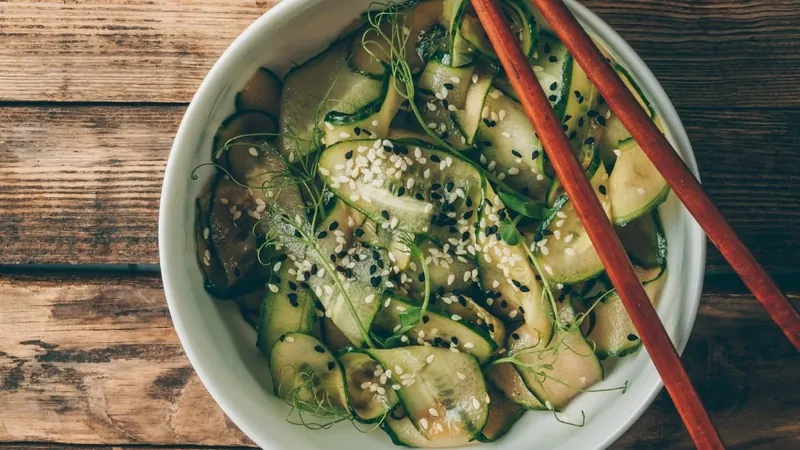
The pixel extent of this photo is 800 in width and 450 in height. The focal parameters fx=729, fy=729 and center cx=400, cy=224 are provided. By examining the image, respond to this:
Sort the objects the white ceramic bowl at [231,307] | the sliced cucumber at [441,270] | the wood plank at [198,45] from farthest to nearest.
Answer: the wood plank at [198,45] < the sliced cucumber at [441,270] < the white ceramic bowl at [231,307]

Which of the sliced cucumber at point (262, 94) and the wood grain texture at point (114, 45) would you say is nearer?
the sliced cucumber at point (262, 94)

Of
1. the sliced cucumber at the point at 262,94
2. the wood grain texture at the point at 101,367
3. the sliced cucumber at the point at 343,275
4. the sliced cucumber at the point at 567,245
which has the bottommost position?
the wood grain texture at the point at 101,367

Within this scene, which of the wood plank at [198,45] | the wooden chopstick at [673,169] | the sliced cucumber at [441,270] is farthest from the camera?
the wood plank at [198,45]

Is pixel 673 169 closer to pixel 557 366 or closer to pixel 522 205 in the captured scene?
pixel 522 205

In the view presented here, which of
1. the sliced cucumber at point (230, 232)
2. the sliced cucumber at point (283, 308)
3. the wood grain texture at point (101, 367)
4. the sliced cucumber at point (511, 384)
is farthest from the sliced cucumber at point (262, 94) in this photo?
the sliced cucumber at point (511, 384)

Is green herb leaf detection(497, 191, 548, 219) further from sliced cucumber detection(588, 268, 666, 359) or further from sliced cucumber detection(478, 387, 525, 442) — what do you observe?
sliced cucumber detection(478, 387, 525, 442)

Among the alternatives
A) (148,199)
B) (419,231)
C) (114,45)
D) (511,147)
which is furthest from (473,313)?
(114,45)

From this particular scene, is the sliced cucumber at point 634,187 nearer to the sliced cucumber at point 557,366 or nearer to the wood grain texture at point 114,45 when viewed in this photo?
the sliced cucumber at point 557,366
